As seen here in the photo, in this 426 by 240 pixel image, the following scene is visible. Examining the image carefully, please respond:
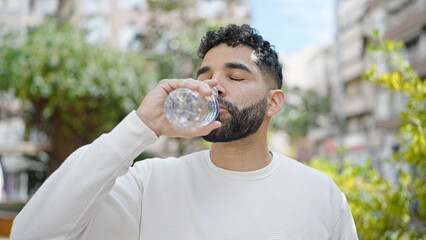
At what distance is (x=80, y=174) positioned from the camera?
1.39 metres

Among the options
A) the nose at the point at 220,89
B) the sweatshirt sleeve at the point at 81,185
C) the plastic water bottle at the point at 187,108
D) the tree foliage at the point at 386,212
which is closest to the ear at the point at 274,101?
the nose at the point at 220,89

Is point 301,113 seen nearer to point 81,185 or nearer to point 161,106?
point 161,106

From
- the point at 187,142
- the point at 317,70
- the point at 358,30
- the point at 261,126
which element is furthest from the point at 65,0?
the point at 317,70

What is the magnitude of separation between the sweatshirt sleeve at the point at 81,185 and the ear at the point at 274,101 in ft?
1.94

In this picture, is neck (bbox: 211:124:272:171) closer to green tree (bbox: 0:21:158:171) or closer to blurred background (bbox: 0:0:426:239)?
blurred background (bbox: 0:0:426:239)

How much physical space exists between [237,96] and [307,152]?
5101 cm

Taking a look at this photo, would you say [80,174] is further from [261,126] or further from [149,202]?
[261,126]

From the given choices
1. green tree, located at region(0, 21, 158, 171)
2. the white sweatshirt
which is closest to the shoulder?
the white sweatshirt

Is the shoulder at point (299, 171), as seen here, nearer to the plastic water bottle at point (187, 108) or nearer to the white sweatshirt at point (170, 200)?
the white sweatshirt at point (170, 200)

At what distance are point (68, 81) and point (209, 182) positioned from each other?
7.27 m

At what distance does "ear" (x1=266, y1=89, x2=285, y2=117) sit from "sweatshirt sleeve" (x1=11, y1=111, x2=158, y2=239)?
0.59 m

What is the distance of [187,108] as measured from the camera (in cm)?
149

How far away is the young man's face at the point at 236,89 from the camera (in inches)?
66.3

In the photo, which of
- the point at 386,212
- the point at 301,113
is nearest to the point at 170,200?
the point at 386,212
